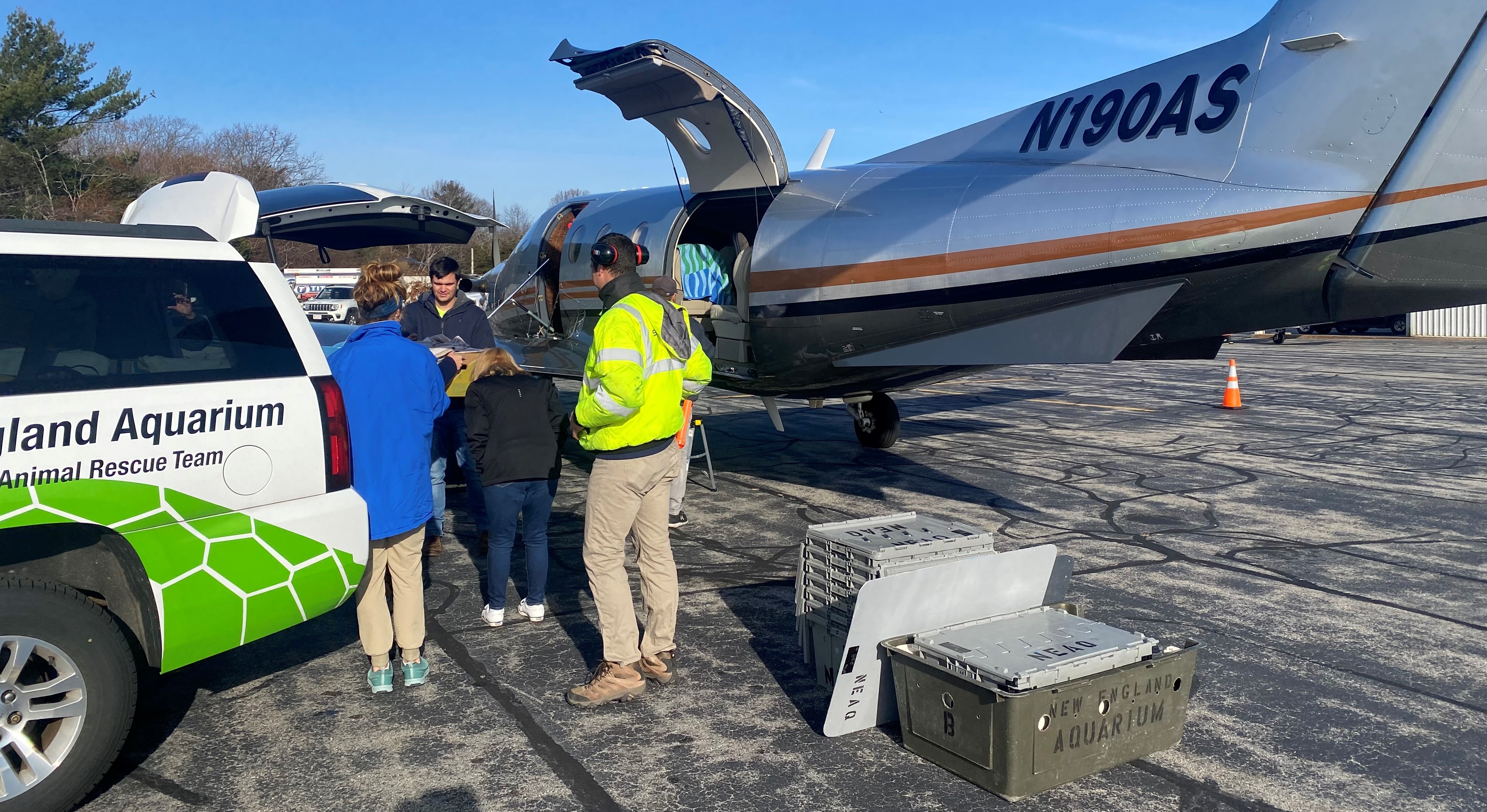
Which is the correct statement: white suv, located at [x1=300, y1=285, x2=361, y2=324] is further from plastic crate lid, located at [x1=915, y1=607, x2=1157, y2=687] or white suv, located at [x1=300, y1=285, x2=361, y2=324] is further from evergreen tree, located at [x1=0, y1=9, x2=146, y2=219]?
plastic crate lid, located at [x1=915, y1=607, x2=1157, y2=687]

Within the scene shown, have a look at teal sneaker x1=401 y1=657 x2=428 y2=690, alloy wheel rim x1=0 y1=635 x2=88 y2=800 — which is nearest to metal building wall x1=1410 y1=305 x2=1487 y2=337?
teal sneaker x1=401 y1=657 x2=428 y2=690

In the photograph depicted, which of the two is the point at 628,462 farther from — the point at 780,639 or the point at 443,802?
the point at 443,802

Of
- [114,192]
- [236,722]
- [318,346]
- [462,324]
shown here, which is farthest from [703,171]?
[114,192]

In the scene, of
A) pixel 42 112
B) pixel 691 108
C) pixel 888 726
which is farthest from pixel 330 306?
pixel 888 726

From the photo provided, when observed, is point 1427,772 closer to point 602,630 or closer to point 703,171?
point 602,630

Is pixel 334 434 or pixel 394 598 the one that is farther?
pixel 394 598

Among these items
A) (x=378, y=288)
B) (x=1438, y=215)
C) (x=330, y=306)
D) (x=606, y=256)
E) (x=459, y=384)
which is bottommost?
(x=459, y=384)

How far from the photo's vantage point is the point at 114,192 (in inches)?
1534

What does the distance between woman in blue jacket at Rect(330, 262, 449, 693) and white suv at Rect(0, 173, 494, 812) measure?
26 centimetres

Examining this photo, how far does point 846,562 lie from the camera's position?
4.62 m

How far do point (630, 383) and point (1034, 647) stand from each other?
201 cm

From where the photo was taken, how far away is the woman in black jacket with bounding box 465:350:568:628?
5.43 metres

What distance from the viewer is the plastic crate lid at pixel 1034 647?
3.75 meters

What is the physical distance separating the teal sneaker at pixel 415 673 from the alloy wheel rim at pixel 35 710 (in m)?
1.45
